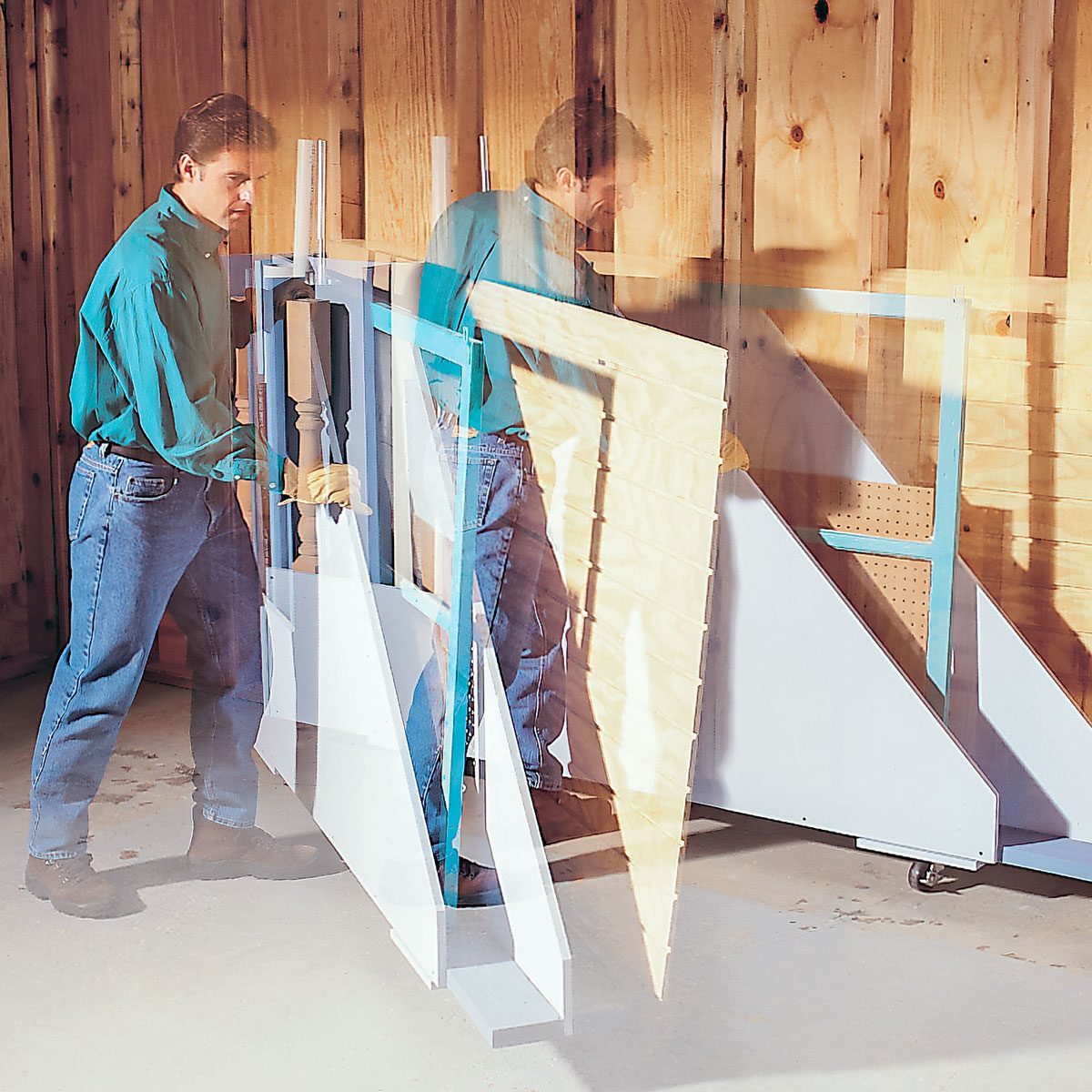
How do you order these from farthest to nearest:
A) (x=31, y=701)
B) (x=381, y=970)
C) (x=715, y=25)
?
(x=31, y=701)
(x=381, y=970)
(x=715, y=25)

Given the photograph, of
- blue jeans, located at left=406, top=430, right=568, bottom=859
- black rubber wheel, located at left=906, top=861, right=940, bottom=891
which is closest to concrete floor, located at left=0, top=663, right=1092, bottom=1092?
black rubber wheel, located at left=906, top=861, right=940, bottom=891

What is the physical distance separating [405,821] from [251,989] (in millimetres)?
303

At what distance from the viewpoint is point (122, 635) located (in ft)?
6.21

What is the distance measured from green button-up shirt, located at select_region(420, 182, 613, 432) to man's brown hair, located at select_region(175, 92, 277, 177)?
1.08ft

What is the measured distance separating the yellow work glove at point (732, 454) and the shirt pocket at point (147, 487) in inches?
30.1

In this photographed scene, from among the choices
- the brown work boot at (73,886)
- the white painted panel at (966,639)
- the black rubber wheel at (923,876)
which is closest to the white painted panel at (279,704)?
the brown work boot at (73,886)

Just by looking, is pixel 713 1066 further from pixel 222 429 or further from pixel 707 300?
pixel 222 429

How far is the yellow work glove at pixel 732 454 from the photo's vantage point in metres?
1.35

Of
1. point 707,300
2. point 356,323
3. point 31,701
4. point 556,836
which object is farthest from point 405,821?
point 31,701

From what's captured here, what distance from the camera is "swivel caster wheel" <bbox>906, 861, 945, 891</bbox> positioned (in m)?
1.53

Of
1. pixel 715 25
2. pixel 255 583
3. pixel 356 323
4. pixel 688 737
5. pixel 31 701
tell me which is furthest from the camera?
pixel 31 701

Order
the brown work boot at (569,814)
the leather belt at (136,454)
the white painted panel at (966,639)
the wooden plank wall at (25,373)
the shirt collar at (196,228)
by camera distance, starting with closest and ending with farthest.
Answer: the white painted panel at (966,639)
the brown work boot at (569,814)
the shirt collar at (196,228)
the leather belt at (136,454)
the wooden plank wall at (25,373)

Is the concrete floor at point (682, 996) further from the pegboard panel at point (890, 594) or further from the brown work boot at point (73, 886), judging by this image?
the pegboard panel at point (890, 594)

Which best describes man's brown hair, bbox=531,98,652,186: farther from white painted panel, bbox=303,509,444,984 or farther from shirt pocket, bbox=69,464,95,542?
shirt pocket, bbox=69,464,95,542
